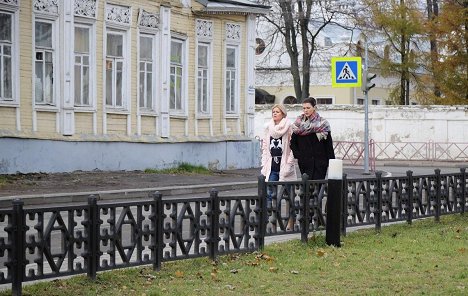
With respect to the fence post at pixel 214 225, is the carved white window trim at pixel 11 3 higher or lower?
higher

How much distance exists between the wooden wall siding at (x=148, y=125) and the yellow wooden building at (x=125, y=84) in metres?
0.03

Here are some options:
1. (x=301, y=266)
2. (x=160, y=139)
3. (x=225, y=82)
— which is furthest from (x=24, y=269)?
(x=225, y=82)

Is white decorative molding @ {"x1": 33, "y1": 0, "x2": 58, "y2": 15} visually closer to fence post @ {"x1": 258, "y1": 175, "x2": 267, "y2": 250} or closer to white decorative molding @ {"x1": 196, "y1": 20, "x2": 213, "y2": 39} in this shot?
white decorative molding @ {"x1": 196, "y1": 20, "x2": 213, "y2": 39}

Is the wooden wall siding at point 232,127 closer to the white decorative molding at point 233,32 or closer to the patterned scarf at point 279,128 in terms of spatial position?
the white decorative molding at point 233,32

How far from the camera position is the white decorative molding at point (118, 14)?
1076 inches

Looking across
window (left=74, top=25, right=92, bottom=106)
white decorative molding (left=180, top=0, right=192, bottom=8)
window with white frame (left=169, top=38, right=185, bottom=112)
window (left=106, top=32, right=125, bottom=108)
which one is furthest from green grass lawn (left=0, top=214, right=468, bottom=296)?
white decorative molding (left=180, top=0, right=192, bottom=8)

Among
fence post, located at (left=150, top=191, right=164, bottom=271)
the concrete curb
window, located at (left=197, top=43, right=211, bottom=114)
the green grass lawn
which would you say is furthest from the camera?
window, located at (left=197, top=43, right=211, bottom=114)

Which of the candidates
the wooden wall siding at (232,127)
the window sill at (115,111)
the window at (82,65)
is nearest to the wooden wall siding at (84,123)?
the window at (82,65)

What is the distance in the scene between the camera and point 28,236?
9.90 m

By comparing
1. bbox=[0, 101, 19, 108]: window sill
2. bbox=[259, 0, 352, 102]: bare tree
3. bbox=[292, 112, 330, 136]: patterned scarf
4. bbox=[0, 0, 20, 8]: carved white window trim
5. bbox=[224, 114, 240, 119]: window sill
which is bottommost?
bbox=[224, 114, 240, 119]: window sill

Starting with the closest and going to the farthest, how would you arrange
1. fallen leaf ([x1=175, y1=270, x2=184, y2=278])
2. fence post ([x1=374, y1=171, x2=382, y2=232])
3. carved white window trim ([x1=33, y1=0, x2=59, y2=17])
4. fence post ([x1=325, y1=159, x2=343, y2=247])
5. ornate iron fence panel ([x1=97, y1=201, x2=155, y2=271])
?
ornate iron fence panel ([x1=97, y1=201, x2=155, y2=271])
fallen leaf ([x1=175, y1=270, x2=184, y2=278])
fence post ([x1=325, y1=159, x2=343, y2=247])
fence post ([x1=374, y1=171, x2=382, y2=232])
carved white window trim ([x1=33, y1=0, x2=59, y2=17])

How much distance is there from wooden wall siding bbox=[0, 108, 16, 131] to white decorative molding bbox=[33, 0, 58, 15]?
7.76ft

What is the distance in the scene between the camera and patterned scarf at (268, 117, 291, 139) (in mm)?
16016

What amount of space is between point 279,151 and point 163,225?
479 centimetres
